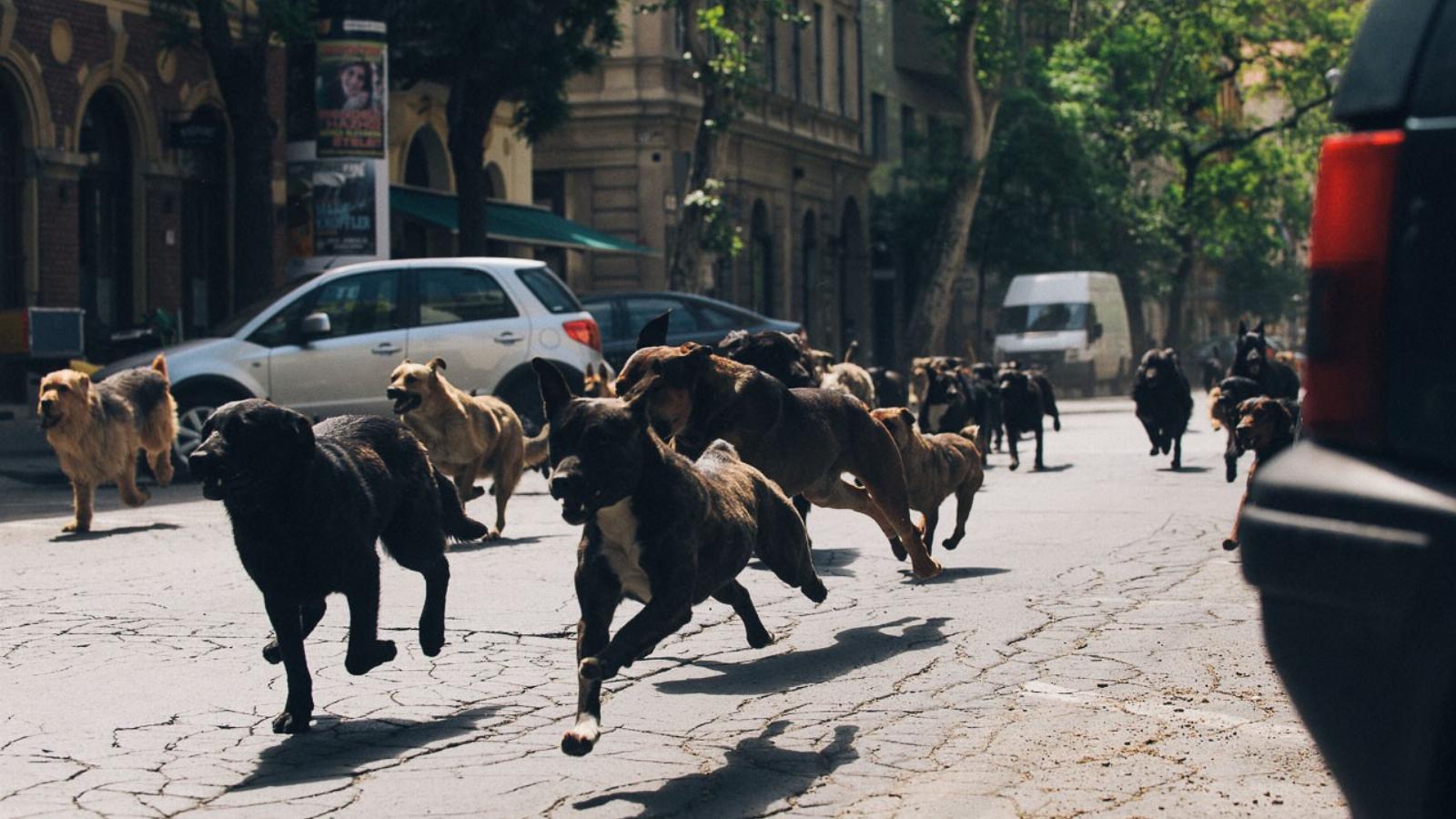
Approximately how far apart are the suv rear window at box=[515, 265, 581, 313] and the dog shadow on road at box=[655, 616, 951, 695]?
34.4ft

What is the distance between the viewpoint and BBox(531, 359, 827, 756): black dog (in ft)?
17.8

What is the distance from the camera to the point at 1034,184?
51.7 metres

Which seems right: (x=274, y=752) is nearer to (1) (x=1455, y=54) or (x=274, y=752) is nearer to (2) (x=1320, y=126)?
(1) (x=1455, y=54)

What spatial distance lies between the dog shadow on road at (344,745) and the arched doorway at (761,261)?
3968 cm

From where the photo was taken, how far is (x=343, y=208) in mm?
24891

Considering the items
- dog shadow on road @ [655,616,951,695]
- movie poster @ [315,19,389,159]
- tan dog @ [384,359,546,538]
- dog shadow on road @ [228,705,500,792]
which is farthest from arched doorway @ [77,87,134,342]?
dog shadow on road @ [228,705,500,792]

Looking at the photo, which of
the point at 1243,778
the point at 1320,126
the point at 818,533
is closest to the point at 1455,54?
the point at 1243,778

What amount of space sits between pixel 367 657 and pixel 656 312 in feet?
54.3

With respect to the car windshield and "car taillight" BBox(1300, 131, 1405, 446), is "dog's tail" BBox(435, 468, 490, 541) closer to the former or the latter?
"car taillight" BBox(1300, 131, 1405, 446)

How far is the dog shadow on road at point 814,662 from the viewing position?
274 inches

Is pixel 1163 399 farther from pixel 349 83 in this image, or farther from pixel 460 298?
pixel 349 83

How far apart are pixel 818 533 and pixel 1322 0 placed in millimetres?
45167

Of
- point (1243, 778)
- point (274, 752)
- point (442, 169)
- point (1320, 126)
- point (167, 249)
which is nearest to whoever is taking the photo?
point (1243, 778)

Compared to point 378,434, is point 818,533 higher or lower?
lower
